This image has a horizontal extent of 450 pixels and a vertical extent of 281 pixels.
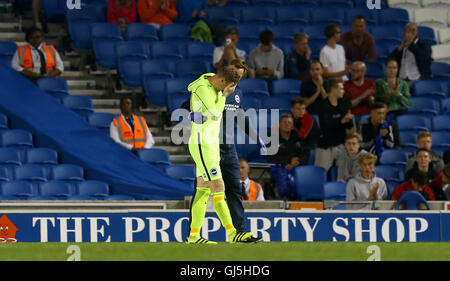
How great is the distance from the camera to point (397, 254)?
33.3 feet

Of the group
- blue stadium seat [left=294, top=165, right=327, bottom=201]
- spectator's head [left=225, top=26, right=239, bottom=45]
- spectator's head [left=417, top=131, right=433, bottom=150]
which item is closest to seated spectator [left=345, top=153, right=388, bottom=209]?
blue stadium seat [left=294, top=165, right=327, bottom=201]

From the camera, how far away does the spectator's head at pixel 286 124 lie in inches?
633

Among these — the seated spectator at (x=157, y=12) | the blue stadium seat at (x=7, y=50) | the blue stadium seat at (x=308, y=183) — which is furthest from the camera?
the seated spectator at (x=157, y=12)

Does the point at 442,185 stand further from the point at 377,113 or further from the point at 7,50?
the point at 7,50

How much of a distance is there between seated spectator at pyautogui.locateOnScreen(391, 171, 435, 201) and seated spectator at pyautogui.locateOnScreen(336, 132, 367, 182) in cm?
110

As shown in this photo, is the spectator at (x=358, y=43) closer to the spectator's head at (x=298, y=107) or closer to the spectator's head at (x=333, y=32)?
the spectator's head at (x=333, y=32)

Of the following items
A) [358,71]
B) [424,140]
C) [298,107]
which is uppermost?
[358,71]

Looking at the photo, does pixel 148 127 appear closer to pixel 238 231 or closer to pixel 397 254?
pixel 238 231

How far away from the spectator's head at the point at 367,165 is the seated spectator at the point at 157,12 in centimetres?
537

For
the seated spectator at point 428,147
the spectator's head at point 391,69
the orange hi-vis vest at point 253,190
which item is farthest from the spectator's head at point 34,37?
the seated spectator at point 428,147

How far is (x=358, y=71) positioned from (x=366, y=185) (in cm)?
282

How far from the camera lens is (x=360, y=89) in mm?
17531

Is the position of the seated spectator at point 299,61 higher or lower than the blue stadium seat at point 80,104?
higher

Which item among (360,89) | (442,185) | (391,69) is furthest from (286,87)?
(442,185)
